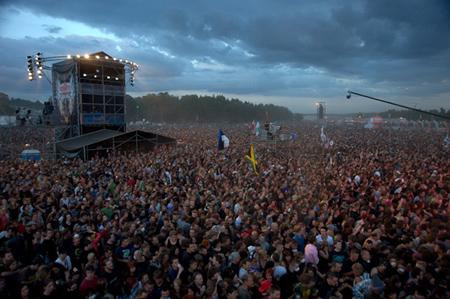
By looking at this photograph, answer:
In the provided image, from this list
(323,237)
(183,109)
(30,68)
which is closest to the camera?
(323,237)

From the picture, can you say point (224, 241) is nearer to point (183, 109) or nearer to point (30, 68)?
point (30, 68)

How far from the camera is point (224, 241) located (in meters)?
6.26

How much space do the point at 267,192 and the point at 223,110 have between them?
10820 cm

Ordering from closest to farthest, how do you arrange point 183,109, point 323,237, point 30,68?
point 323,237 → point 30,68 → point 183,109

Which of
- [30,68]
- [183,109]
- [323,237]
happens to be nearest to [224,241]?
[323,237]

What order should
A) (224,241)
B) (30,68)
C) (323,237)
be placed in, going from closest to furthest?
(224,241) → (323,237) → (30,68)

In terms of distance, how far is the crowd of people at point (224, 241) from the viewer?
195 inches

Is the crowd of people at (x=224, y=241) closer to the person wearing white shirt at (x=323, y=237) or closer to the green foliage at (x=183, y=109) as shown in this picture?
the person wearing white shirt at (x=323, y=237)

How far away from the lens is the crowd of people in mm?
4953

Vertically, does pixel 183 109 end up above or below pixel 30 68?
below

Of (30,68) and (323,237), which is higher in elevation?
(30,68)

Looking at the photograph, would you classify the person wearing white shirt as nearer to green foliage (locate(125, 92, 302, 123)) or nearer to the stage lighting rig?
the stage lighting rig

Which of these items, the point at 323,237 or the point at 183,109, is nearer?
the point at 323,237

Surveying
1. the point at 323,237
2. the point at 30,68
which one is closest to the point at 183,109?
the point at 30,68
